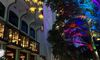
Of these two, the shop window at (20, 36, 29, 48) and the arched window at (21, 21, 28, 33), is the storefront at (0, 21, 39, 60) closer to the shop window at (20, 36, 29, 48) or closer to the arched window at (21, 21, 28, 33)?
the shop window at (20, 36, 29, 48)

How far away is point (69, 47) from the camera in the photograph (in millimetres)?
18375

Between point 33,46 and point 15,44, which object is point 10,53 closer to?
point 15,44

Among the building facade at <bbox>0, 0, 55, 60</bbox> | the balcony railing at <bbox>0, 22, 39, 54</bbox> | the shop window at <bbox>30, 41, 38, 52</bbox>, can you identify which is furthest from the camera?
the shop window at <bbox>30, 41, 38, 52</bbox>

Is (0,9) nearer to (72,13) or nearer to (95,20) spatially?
(72,13)

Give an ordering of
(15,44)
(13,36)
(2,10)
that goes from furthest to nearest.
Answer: (15,44) → (13,36) → (2,10)

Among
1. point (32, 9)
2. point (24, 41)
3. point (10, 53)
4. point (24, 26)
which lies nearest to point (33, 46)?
point (24, 26)

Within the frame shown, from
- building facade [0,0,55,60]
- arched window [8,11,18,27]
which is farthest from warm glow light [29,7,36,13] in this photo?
arched window [8,11,18,27]

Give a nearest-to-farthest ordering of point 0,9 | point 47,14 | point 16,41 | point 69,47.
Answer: point 0,9, point 16,41, point 69,47, point 47,14

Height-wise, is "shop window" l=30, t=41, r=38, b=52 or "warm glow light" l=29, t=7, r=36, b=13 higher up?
"warm glow light" l=29, t=7, r=36, b=13

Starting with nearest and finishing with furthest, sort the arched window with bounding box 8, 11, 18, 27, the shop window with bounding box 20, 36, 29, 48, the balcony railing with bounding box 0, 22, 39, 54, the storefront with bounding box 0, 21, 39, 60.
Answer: the balcony railing with bounding box 0, 22, 39, 54 → the storefront with bounding box 0, 21, 39, 60 → the arched window with bounding box 8, 11, 18, 27 → the shop window with bounding box 20, 36, 29, 48

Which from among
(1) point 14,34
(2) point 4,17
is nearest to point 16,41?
(1) point 14,34

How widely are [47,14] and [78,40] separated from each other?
26.8 feet

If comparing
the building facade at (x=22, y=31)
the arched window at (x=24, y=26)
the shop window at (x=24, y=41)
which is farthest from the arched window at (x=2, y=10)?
the arched window at (x=24, y=26)

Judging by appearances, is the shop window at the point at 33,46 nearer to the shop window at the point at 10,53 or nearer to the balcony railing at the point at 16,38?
the balcony railing at the point at 16,38
